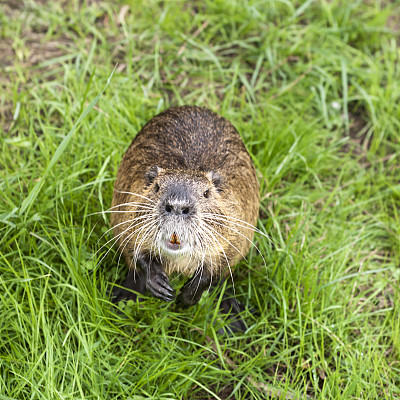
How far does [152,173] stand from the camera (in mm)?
2826

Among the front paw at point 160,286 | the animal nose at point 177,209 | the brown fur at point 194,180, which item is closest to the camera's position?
the animal nose at point 177,209

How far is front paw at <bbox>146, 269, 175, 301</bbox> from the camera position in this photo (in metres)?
2.88

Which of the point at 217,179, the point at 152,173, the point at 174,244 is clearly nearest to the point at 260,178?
the point at 217,179

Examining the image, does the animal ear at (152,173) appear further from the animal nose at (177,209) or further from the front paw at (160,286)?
the front paw at (160,286)

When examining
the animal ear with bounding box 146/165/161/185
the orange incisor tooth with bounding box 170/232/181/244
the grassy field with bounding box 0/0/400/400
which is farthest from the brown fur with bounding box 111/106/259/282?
the grassy field with bounding box 0/0/400/400

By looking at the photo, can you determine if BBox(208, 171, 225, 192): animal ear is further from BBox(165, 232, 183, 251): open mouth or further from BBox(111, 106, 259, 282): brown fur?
BBox(165, 232, 183, 251): open mouth

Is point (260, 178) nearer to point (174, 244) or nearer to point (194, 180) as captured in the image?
point (194, 180)

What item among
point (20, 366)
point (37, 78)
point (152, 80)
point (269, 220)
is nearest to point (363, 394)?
point (269, 220)

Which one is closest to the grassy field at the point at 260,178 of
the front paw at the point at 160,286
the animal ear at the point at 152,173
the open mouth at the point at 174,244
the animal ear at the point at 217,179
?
the front paw at the point at 160,286

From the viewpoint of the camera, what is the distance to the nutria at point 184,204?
265 centimetres

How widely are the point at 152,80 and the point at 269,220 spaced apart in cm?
152

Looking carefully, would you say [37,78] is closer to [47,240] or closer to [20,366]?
[47,240]

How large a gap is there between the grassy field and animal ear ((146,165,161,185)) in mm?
431

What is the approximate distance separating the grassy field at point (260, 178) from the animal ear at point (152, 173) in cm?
43
